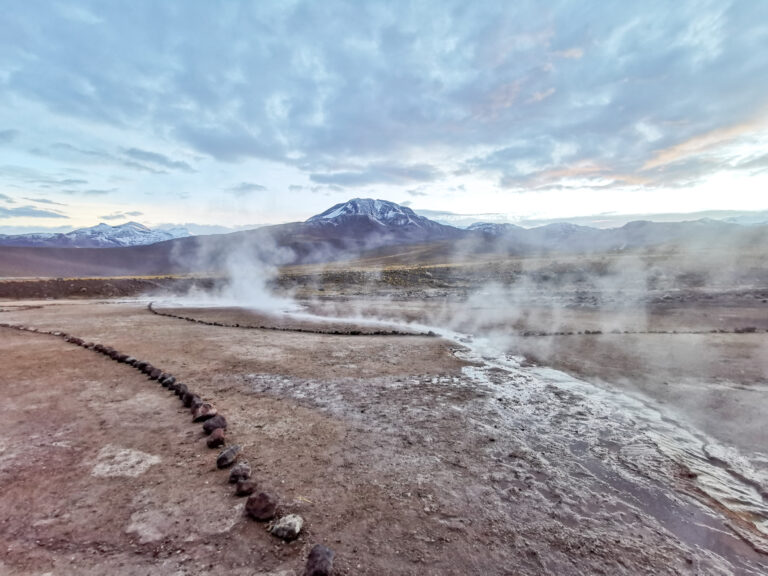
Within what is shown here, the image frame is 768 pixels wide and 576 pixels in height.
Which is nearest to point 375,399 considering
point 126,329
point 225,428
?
point 225,428

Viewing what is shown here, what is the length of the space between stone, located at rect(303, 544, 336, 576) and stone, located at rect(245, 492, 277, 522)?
0.76 meters

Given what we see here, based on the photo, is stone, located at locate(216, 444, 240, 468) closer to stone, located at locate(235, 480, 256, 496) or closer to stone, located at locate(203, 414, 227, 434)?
stone, located at locate(235, 480, 256, 496)

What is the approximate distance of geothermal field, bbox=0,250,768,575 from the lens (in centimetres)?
343

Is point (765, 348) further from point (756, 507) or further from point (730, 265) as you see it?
point (730, 265)

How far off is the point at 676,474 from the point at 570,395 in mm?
2859

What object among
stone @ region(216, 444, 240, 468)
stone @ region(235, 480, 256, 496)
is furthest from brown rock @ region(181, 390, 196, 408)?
stone @ region(235, 480, 256, 496)

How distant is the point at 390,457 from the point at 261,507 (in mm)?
1908

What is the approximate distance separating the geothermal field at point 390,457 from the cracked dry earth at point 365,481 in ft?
0.08

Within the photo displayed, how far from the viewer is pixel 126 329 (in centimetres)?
1566

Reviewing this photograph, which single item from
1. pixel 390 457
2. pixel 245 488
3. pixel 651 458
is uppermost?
pixel 245 488

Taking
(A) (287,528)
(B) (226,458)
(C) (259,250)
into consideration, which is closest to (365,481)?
(A) (287,528)

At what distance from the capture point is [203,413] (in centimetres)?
611

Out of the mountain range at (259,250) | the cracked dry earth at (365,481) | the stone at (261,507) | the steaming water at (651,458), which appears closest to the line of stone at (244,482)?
the stone at (261,507)

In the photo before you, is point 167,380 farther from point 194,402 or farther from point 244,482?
point 244,482
